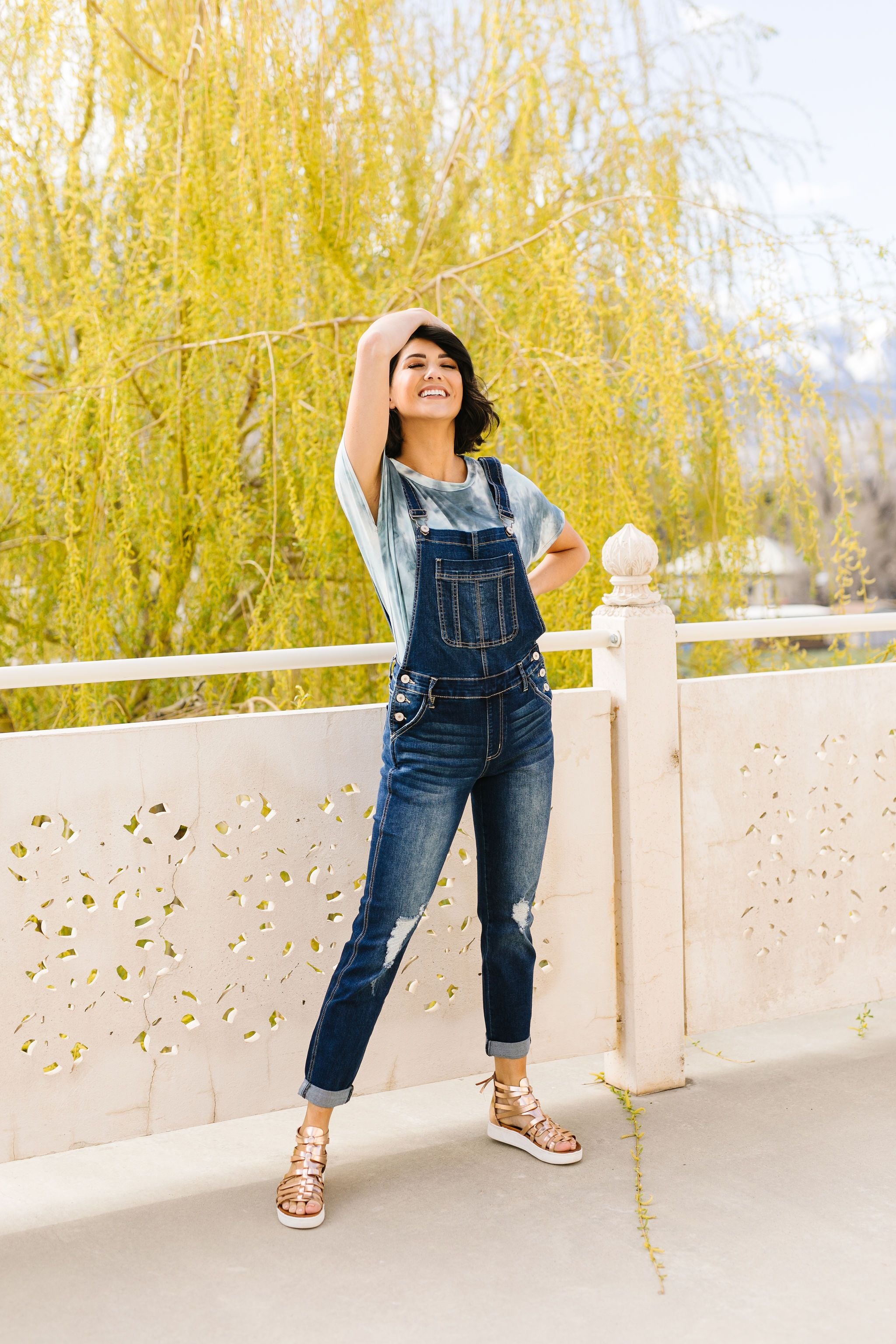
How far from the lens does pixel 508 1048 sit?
6.67ft

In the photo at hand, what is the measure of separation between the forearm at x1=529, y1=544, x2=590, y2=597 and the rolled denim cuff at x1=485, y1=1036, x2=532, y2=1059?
2.47 feet

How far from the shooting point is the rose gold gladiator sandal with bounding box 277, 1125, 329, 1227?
5.90 feet

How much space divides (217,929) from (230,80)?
2365mm

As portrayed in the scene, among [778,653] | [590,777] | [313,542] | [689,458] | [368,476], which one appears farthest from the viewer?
[778,653]

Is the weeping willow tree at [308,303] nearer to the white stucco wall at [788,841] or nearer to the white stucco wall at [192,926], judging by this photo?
the white stucco wall at [788,841]

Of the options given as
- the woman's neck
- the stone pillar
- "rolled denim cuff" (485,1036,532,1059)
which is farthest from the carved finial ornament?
"rolled denim cuff" (485,1036,532,1059)

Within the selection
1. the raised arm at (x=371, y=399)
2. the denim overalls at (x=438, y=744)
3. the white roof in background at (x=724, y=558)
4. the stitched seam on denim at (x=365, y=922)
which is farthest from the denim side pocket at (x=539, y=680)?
the white roof in background at (x=724, y=558)

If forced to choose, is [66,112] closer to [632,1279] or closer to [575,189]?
[575,189]

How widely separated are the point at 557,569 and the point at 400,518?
378 millimetres

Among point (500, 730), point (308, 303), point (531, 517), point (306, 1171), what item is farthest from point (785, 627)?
point (308, 303)

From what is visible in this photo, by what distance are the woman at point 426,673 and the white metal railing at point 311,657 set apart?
0.16 metres

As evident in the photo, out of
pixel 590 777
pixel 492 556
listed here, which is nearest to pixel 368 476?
pixel 492 556

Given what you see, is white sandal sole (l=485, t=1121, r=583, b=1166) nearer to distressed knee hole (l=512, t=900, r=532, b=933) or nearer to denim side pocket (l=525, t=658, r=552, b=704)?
distressed knee hole (l=512, t=900, r=532, b=933)

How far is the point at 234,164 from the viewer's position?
3119mm
